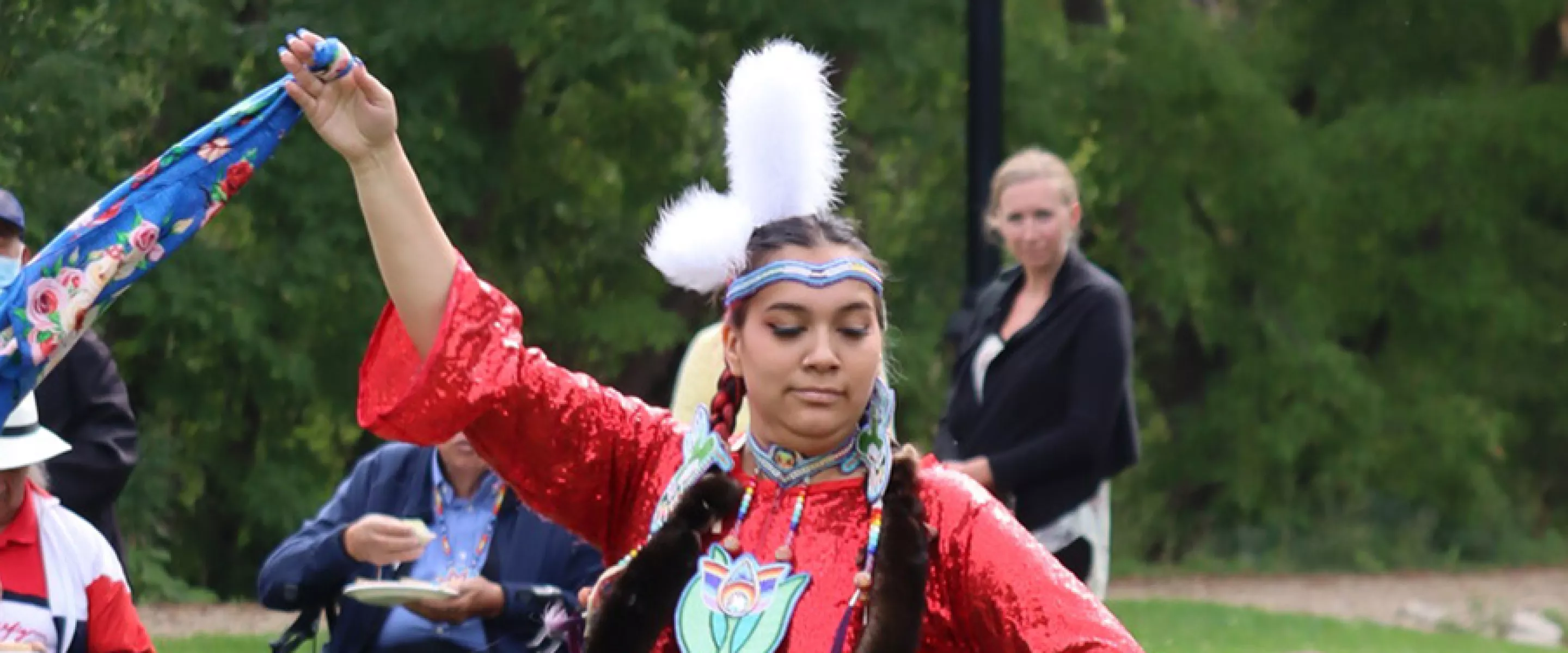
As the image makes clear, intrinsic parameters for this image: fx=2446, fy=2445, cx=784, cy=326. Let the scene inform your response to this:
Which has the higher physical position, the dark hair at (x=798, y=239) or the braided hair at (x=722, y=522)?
the dark hair at (x=798, y=239)

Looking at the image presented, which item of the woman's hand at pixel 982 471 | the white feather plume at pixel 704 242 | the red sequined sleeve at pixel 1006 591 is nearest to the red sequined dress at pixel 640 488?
the red sequined sleeve at pixel 1006 591

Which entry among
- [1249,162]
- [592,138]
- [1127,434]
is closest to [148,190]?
[1127,434]

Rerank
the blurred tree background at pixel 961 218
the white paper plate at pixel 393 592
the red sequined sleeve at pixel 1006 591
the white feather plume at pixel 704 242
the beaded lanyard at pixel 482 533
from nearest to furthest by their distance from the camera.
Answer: the red sequined sleeve at pixel 1006 591 < the white feather plume at pixel 704 242 < the white paper plate at pixel 393 592 < the beaded lanyard at pixel 482 533 < the blurred tree background at pixel 961 218

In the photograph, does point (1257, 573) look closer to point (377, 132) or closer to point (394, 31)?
point (394, 31)

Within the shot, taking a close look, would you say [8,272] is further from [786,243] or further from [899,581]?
[899,581]

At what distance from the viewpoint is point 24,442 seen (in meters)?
4.33

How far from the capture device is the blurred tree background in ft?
37.9

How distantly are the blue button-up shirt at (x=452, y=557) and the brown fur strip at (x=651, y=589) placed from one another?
7.96 feet

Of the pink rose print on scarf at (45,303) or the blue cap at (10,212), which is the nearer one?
the pink rose print on scarf at (45,303)

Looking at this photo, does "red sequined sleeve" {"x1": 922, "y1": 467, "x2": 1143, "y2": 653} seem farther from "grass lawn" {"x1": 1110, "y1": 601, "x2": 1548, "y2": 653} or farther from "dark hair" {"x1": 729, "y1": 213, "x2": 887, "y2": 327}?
"grass lawn" {"x1": 1110, "y1": 601, "x2": 1548, "y2": 653}

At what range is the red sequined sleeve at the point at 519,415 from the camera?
3.06 m

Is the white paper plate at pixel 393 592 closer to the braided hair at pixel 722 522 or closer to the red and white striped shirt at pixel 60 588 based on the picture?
the red and white striped shirt at pixel 60 588

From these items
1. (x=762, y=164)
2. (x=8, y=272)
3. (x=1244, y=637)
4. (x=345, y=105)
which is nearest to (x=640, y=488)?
(x=762, y=164)

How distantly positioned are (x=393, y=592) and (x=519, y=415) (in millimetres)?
2037
